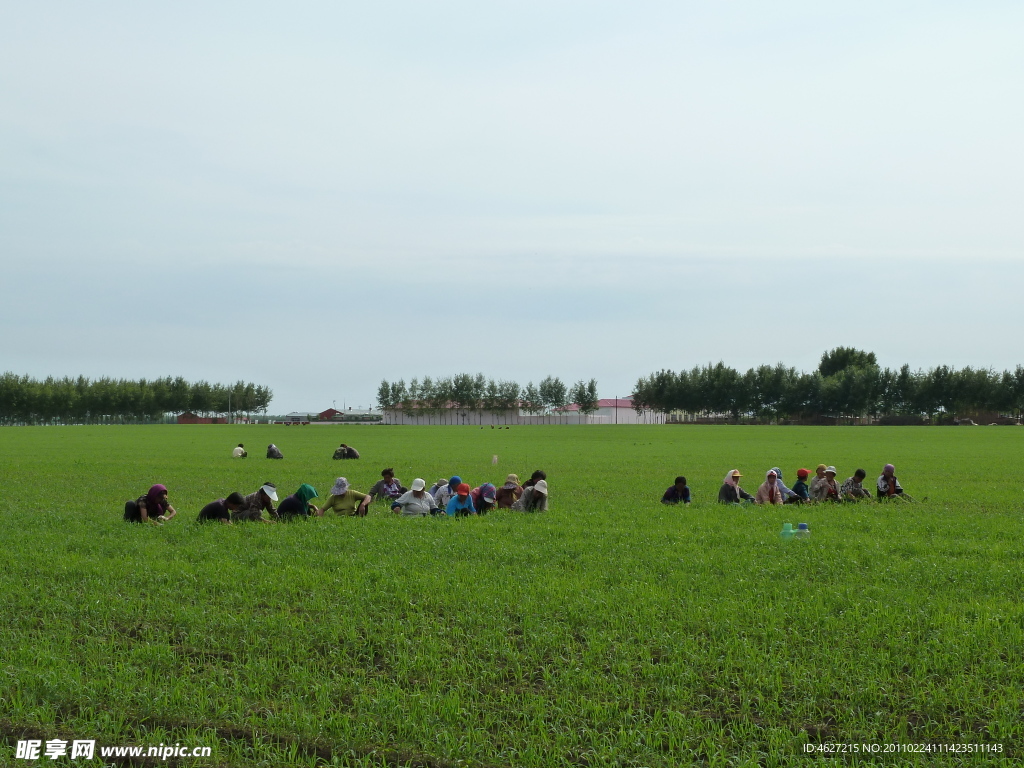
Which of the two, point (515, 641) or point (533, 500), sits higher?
point (533, 500)

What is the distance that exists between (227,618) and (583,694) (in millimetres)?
4686

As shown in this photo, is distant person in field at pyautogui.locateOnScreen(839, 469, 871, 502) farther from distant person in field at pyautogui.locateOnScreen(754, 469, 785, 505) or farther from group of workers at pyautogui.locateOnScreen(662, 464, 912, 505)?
distant person in field at pyautogui.locateOnScreen(754, 469, 785, 505)

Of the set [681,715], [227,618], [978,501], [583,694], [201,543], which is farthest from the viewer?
[978,501]

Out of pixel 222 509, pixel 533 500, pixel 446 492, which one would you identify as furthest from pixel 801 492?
pixel 222 509

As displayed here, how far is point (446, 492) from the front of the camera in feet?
68.7

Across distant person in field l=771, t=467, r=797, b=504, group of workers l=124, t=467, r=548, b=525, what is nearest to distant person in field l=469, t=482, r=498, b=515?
group of workers l=124, t=467, r=548, b=525

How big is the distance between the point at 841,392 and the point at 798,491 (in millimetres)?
152591

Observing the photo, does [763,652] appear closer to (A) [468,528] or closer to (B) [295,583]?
(B) [295,583]

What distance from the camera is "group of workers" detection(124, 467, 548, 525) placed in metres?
18.1

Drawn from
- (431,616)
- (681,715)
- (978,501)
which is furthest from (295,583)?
(978,501)

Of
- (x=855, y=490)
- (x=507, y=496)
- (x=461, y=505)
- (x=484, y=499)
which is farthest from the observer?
(x=855, y=490)

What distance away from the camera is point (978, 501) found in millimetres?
23078

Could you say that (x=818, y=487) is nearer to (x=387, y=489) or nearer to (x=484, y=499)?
(x=484, y=499)

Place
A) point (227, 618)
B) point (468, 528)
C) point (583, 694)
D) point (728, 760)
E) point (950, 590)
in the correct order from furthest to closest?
point (468, 528) → point (950, 590) → point (227, 618) → point (583, 694) → point (728, 760)
